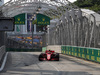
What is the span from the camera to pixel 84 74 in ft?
44.0

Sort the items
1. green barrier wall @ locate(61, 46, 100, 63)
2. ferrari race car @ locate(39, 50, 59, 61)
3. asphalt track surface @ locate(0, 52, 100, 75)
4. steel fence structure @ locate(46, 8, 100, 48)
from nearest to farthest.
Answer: asphalt track surface @ locate(0, 52, 100, 75) < green barrier wall @ locate(61, 46, 100, 63) < ferrari race car @ locate(39, 50, 59, 61) < steel fence structure @ locate(46, 8, 100, 48)

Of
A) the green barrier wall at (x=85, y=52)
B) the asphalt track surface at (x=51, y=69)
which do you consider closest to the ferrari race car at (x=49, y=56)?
the green barrier wall at (x=85, y=52)

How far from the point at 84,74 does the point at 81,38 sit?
52.9 feet

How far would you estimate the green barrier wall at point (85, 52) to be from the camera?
20.7m

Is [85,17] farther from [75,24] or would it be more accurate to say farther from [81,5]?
[81,5]

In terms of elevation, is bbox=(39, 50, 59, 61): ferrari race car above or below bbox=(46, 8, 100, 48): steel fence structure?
below

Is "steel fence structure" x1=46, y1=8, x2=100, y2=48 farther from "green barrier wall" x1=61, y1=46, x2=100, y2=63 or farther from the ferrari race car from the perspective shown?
the ferrari race car

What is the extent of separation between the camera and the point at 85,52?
24.6 metres

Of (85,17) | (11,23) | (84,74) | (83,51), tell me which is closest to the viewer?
(84,74)

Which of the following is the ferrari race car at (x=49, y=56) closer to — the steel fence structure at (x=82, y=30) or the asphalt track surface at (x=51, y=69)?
the asphalt track surface at (x=51, y=69)

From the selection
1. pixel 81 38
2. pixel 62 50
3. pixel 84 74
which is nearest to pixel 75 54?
pixel 81 38

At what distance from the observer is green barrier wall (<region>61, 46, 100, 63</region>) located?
20.7 metres

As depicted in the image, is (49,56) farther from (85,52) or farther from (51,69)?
(51,69)

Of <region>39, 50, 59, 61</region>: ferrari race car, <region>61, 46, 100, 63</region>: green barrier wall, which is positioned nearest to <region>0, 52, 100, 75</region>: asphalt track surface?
<region>61, 46, 100, 63</region>: green barrier wall
